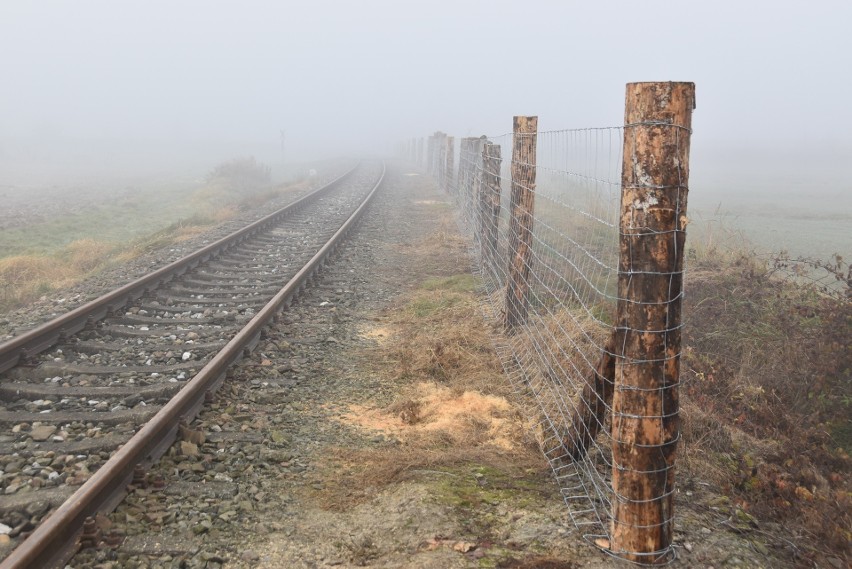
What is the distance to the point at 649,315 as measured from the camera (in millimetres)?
3246

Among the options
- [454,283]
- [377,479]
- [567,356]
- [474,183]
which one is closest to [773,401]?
[567,356]

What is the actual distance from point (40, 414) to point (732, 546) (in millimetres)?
4671

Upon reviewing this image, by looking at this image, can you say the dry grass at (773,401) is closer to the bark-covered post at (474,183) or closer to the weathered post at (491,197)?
the weathered post at (491,197)

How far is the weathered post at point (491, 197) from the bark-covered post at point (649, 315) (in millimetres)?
5902

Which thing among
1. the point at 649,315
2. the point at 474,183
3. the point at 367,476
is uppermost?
the point at 474,183

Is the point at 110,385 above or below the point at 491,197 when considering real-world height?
below

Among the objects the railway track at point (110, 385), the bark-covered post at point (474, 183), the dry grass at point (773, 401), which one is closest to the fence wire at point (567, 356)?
the dry grass at point (773, 401)

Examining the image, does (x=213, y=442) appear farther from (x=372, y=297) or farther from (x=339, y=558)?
(x=372, y=297)

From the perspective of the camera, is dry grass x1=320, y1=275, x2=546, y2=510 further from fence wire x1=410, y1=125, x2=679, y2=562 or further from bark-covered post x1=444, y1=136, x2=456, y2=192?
bark-covered post x1=444, y1=136, x2=456, y2=192

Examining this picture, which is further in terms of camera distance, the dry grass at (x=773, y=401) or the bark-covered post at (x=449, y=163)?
the bark-covered post at (x=449, y=163)

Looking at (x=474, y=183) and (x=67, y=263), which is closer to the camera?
(x=67, y=263)

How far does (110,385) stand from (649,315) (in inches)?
176

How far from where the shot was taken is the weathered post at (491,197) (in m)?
9.27

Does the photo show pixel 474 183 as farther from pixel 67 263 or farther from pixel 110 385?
pixel 110 385
